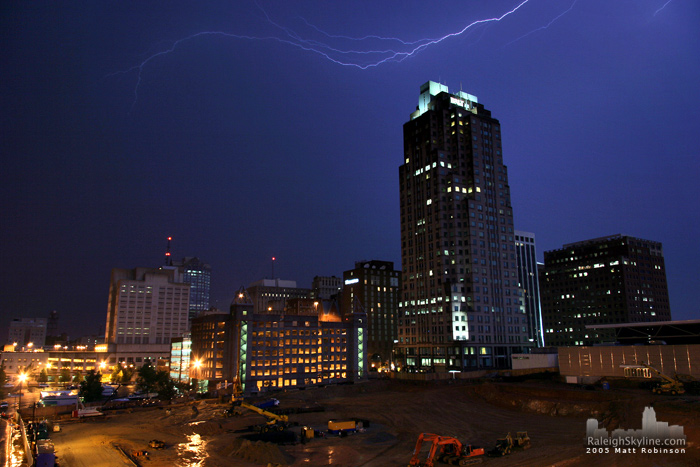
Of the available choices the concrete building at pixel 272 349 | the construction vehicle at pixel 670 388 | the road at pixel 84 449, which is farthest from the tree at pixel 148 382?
the construction vehicle at pixel 670 388

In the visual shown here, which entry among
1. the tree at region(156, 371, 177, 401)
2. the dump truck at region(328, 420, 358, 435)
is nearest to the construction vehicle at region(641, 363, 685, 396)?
the dump truck at region(328, 420, 358, 435)

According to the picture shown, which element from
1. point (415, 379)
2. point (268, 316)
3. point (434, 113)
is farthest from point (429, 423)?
→ point (434, 113)

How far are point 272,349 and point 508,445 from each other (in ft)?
296

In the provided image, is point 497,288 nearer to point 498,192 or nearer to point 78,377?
point 498,192

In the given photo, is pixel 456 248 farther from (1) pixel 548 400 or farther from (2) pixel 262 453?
(2) pixel 262 453

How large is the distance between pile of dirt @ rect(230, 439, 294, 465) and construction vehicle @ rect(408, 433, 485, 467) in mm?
13789

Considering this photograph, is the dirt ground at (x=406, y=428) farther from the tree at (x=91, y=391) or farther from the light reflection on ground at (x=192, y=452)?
the tree at (x=91, y=391)

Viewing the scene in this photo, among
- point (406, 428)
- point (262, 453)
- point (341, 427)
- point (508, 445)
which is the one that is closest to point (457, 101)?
point (406, 428)

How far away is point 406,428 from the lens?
2638 inches

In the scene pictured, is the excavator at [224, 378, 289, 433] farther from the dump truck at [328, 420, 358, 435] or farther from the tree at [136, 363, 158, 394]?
the tree at [136, 363, 158, 394]

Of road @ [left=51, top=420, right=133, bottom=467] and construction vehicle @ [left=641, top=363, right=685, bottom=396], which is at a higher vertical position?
construction vehicle @ [left=641, top=363, right=685, bottom=396]

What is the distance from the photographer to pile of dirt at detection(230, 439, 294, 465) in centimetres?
4953

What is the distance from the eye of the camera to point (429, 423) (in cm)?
6900

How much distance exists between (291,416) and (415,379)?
50982 millimetres
